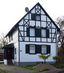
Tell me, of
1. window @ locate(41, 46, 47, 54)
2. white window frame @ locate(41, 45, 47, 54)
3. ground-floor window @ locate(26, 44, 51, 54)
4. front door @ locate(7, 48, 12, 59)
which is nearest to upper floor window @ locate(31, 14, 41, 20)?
ground-floor window @ locate(26, 44, 51, 54)

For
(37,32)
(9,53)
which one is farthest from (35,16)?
(9,53)

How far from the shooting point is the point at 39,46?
24656 millimetres

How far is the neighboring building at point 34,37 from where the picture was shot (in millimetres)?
23719

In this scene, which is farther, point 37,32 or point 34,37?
point 37,32

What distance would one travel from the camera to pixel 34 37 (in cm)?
2453

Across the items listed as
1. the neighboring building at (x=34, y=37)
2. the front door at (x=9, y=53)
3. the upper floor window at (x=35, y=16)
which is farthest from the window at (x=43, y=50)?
the front door at (x=9, y=53)

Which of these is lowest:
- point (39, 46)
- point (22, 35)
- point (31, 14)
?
point (39, 46)

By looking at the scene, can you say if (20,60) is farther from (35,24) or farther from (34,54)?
(35,24)

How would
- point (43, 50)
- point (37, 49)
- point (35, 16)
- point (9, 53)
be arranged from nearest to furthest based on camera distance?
point (37, 49), point (35, 16), point (43, 50), point (9, 53)

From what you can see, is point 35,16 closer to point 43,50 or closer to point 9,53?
point 43,50

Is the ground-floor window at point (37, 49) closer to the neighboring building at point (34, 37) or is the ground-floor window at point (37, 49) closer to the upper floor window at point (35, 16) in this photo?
the neighboring building at point (34, 37)

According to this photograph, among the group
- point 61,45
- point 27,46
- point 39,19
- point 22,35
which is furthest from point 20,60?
point 61,45

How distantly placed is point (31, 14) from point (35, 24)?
1.73 meters

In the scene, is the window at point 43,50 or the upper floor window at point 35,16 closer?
the upper floor window at point 35,16
